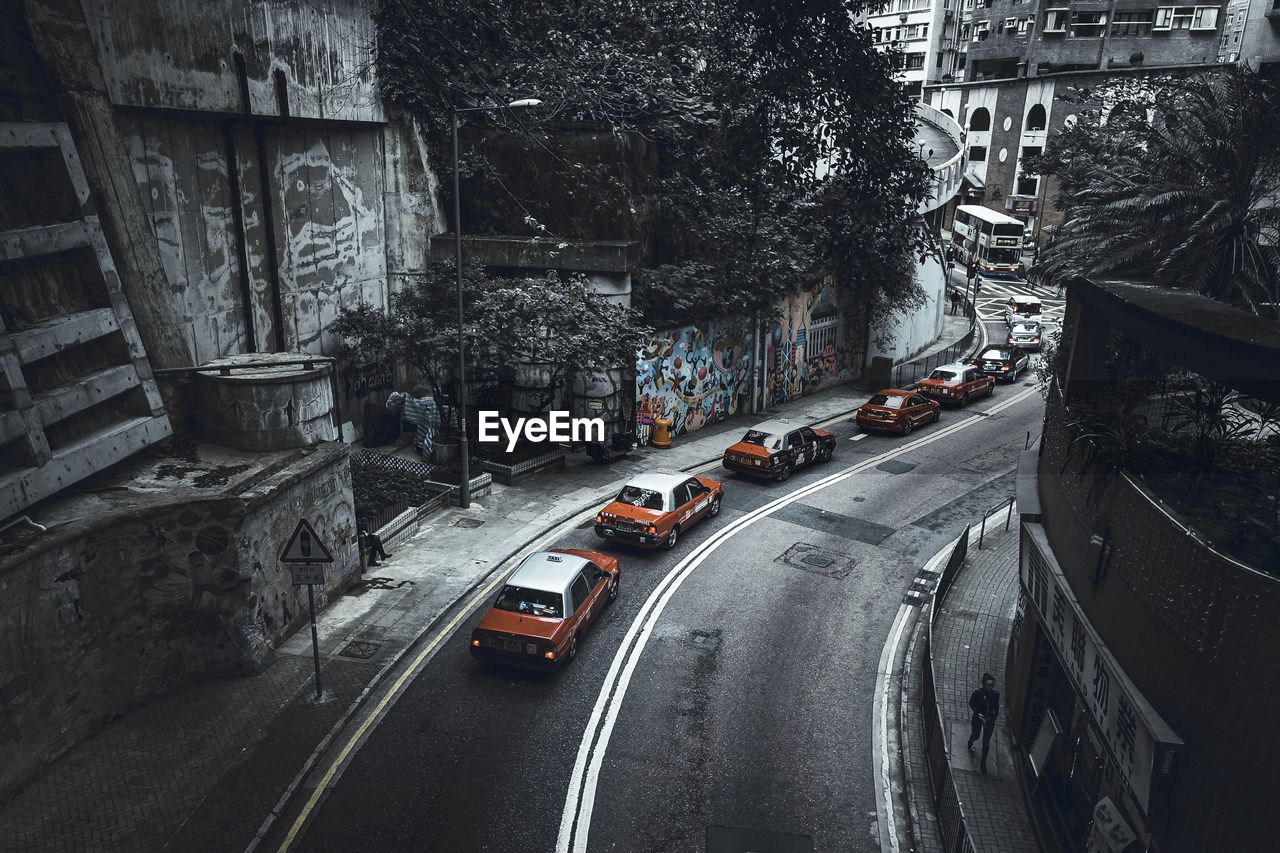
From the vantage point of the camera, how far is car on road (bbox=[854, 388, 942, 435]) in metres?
28.3

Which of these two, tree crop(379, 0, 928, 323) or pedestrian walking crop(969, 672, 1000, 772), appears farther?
tree crop(379, 0, 928, 323)

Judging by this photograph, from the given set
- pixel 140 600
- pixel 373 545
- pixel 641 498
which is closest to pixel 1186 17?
pixel 641 498

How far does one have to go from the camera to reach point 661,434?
26.3m

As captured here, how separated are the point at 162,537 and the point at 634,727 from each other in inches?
292

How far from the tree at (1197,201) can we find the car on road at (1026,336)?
78.3 ft

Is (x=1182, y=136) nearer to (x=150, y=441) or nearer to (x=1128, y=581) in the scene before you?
(x=1128, y=581)

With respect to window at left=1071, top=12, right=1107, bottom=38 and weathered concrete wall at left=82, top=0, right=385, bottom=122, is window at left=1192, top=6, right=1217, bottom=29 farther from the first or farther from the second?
weathered concrete wall at left=82, top=0, right=385, bottom=122

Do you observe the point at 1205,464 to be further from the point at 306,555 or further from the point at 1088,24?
the point at 1088,24

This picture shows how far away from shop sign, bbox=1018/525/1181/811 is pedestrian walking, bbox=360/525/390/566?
12199 mm

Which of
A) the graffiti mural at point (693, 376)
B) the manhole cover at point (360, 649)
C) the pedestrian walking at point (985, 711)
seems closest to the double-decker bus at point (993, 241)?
the graffiti mural at point (693, 376)

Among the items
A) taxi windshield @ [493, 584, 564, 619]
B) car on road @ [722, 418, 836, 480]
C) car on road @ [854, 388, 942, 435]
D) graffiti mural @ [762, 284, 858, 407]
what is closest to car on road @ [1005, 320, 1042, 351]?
graffiti mural @ [762, 284, 858, 407]

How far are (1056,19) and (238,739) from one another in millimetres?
85116

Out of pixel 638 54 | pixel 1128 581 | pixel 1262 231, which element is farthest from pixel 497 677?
pixel 638 54

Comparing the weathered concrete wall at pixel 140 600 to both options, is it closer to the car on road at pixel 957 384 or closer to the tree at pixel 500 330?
the tree at pixel 500 330
